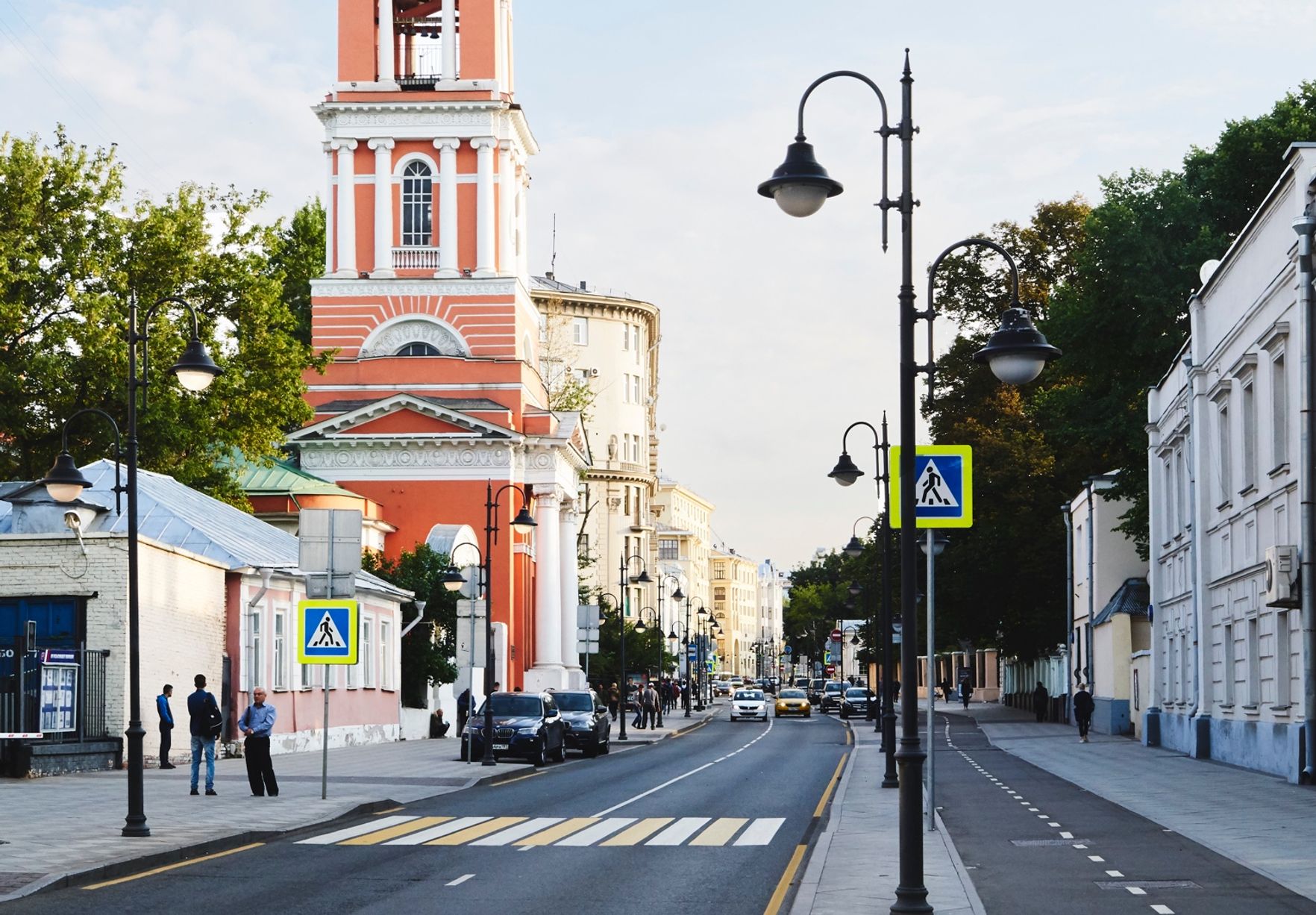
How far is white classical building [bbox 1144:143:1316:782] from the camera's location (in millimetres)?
28922

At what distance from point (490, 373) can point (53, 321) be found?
86.8ft

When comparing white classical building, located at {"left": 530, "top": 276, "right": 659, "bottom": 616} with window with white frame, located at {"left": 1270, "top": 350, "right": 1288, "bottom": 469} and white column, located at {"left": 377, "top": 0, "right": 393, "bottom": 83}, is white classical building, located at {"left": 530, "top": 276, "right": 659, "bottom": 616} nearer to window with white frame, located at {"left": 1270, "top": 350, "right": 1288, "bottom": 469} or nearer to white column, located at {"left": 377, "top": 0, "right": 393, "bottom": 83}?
white column, located at {"left": 377, "top": 0, "right": 393, "bottom": 83}

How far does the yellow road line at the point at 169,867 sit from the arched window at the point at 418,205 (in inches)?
2122

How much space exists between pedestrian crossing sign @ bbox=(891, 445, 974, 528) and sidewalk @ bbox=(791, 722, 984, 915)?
3.03 meters

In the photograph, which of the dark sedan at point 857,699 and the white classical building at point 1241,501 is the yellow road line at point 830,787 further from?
the dark sedan at point 857,699

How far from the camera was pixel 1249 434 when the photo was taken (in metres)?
33.4

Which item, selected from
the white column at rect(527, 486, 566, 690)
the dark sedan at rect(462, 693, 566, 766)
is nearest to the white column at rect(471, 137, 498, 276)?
the white column at rect(527, 486, 566, 690)

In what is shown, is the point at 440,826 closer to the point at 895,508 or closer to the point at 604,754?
the point at 895,508

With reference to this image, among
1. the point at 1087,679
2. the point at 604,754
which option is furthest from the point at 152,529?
the point at 1087,679

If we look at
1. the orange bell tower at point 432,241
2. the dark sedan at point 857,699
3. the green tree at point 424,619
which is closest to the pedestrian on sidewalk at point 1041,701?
the dark sedan at point 857,699

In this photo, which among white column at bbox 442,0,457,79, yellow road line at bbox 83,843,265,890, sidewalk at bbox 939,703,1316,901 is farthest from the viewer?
white column at bbox 442,0,457,79

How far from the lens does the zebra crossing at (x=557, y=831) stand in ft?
64.0

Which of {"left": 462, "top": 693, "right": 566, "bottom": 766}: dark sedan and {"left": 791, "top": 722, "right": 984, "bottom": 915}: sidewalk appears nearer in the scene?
{"left": 791, "top": 722, "right": 984, "bottom": 915}: sidewalk

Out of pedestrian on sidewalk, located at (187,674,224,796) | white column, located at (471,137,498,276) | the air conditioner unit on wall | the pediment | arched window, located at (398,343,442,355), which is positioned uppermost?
white column, located at (471,137,498,276)
